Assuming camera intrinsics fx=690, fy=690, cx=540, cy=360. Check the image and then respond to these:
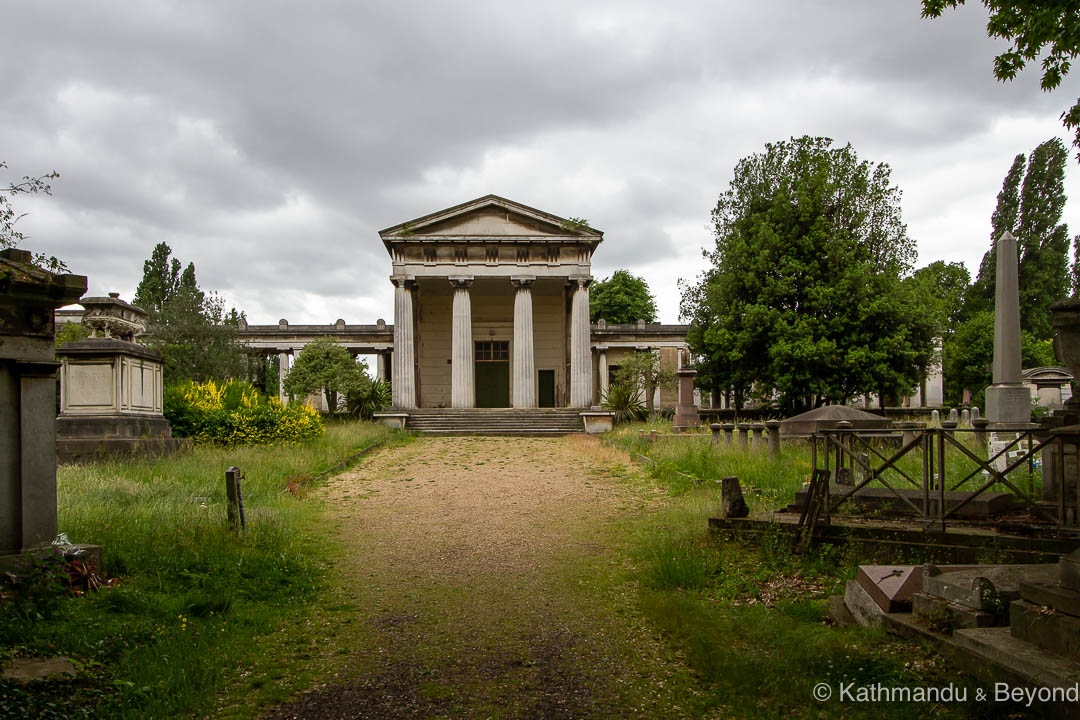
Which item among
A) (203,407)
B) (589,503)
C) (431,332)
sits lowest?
(589,503)

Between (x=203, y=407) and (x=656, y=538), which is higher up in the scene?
(x=203, y=407)

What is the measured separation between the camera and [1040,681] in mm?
3160

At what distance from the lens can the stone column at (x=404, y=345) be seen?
27672 mm

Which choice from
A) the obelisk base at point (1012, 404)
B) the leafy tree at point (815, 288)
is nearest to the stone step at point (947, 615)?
the obelisk base at point (1012, 404)

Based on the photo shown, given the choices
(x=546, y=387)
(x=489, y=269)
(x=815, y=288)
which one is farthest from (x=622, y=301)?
(x=815, y=288)

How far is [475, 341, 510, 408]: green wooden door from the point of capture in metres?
33.8

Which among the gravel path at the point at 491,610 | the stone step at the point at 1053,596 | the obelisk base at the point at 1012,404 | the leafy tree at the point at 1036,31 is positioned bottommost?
the gravel path at the point at 491,610

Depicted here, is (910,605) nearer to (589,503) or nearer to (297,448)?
(589,503)

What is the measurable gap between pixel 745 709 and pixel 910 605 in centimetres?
150

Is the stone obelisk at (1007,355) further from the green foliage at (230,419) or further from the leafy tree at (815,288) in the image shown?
the green foliage at (230,419)

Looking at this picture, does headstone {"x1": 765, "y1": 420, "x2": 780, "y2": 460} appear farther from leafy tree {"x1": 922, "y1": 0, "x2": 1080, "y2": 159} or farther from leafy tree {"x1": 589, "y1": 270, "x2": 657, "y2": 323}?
leafy tree {"x1": 589, "y1": 270, "x2": 657, "y2": 323}

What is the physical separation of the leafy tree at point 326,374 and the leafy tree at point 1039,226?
32589mm

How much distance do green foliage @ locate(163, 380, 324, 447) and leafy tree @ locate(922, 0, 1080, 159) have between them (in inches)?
586

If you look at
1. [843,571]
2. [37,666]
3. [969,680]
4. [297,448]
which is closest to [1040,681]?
[969,680]
